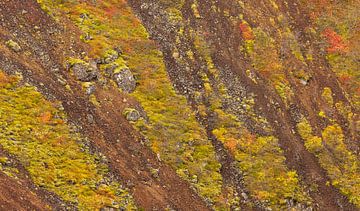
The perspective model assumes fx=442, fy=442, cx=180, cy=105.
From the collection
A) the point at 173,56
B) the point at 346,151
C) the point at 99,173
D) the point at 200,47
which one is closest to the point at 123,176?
the point at 99,173

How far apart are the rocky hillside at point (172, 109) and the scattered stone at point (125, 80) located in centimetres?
11

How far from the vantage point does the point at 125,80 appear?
141 ft

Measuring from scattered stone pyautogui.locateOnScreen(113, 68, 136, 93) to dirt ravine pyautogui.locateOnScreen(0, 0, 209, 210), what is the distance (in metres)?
1.12

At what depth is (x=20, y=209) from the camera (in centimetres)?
2936

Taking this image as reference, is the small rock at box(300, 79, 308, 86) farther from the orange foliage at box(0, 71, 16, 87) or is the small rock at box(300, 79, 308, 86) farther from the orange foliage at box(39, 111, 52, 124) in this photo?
the orange foliage at box(0, 71, 16, 87)

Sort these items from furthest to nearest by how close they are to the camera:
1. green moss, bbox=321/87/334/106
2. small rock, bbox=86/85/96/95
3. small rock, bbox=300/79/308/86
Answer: small rock, bbox=300/79/308/86 < green moss, bbox=321/87/334/106 < small rock, bbox=86/85/96/95

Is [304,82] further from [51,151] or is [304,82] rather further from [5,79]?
[5,79]

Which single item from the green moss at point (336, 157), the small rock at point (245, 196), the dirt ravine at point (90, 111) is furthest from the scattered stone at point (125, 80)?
the green moss at point (336, 157)

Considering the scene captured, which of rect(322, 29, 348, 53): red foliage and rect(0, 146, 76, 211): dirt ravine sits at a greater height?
rect(322, 29, 348, 53): red foliage

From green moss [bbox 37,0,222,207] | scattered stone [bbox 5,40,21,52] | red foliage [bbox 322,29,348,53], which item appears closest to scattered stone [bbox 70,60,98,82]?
green moss [bbox 37,0,222,207]

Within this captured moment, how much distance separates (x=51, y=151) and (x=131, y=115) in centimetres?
852

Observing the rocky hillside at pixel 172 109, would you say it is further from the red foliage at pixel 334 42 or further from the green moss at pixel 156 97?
the red foliage at pixel 334 42

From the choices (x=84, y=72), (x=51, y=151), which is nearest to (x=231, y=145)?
(x=84, y=72)

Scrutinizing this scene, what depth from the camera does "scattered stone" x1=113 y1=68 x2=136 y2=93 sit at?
42656 mm
